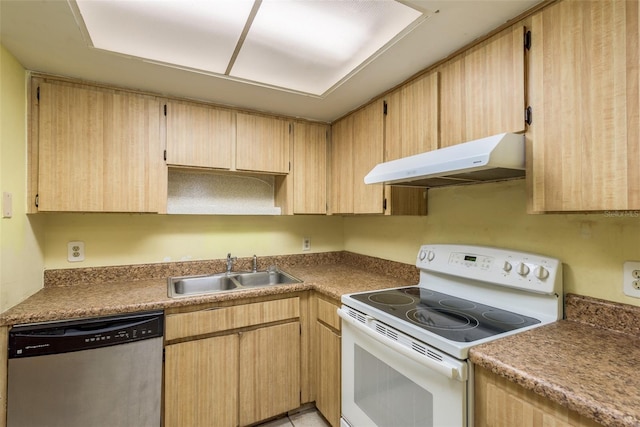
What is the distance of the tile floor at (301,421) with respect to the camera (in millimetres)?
1854

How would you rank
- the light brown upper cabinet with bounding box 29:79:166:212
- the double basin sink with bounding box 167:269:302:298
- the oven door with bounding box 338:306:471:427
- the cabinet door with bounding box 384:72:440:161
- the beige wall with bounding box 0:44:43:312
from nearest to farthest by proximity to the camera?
1. the oven door with bounding box 338:306:471:427
2. the beige wall with bounding box 0:44:43:312
3. the cabinet door with bounding box 384:72:440:161
4. the light brown upper cabinet with bounding box 29:79:166:212
5. the double basin sink with bounding box 167:269:302:298

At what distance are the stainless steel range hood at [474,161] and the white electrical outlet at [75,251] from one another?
193 centimetres

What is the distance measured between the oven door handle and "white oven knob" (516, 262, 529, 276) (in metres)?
0.59

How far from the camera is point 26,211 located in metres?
1.56

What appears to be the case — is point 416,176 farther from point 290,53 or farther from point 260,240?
point 260,240

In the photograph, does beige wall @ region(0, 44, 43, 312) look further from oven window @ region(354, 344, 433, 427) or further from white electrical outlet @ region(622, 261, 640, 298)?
white electrical outlet @ region(622, 261, 640, 298)

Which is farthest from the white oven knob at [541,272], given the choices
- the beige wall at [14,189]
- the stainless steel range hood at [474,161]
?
the beige wall at [14,189]

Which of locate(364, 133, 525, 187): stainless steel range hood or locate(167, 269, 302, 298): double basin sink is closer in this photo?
locate(364, 133, 525, 187): stainless steel range hood

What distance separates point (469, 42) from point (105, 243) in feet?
7.82

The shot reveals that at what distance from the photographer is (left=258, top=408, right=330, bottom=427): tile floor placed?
185 cm

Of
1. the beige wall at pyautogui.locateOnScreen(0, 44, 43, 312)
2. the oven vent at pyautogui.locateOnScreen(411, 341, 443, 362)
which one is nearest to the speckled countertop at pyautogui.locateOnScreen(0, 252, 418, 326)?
the beige wall at pyautogui.locateOnScreen(0, 44, 43, 312)

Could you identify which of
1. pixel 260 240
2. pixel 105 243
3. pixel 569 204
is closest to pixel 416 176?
pixel 569 204

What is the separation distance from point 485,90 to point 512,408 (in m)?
1.18

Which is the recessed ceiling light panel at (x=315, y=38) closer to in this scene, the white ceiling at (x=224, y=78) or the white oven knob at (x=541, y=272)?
the white ceiling at (x=224, y=78)
